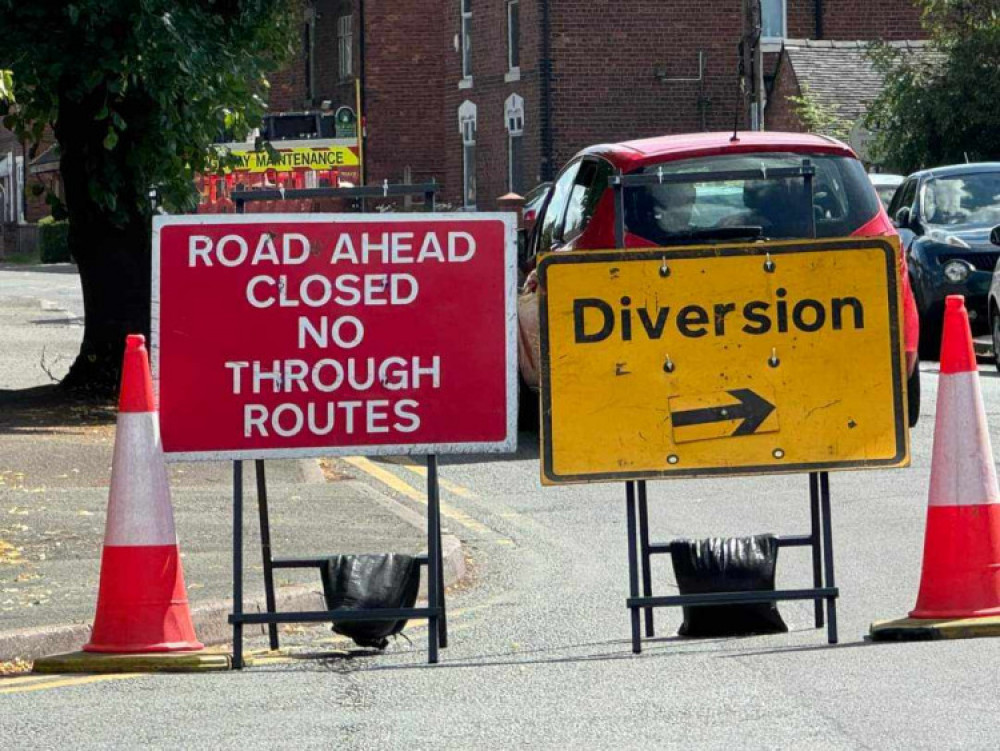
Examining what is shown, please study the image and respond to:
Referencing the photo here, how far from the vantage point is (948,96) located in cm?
3052

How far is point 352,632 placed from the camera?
286 inches

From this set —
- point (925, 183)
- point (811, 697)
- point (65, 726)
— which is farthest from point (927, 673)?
point (925, 183)

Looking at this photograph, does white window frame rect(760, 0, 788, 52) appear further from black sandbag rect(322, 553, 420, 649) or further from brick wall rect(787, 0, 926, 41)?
black sandbag rect(322, 553, 420, 649)

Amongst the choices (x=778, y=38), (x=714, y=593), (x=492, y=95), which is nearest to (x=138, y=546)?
(x=714, y=593)

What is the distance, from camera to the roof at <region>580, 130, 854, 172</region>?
1191 cm

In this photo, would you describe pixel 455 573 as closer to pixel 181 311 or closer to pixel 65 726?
pixel 181 311

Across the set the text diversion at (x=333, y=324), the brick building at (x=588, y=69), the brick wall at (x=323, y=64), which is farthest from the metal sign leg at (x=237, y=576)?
the brick wall at (x=323, y=64)

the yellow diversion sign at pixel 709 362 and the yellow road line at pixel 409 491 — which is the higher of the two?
the yellow diversion sign at pixel 709 362

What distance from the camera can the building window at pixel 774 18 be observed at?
130 ft

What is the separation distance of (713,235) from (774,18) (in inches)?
1141

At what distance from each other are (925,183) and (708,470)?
14.1 metres

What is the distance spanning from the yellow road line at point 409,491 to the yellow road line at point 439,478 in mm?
162

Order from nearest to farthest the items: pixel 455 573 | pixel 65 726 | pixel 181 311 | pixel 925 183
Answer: pixel 65 726, pixel 181 311, pixel 455 573, pixel 925 183

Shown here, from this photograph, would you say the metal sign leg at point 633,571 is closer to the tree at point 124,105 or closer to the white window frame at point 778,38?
the tree at point 124,105
